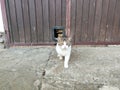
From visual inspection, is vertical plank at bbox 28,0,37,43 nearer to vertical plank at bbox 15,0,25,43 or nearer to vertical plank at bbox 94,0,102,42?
vertical plank at bbox 15,0,25,43

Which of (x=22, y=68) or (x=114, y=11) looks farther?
(x=114, y=11)

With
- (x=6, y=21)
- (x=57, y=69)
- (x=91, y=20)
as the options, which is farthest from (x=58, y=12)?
(x=57, y=69)

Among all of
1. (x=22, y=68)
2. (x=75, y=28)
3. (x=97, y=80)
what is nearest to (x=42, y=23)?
(x=75, y=28)

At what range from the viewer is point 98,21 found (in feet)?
8.34

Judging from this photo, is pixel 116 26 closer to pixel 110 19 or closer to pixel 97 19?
pixel 110 19

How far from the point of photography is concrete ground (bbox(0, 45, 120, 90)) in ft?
5.65

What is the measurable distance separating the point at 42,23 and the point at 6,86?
1239 millimetres

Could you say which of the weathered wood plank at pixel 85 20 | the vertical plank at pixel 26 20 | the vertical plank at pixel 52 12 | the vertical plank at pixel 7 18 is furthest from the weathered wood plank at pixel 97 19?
the vertical plank at pixel 7 18

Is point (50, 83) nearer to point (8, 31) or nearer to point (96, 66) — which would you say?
point (96, 66)

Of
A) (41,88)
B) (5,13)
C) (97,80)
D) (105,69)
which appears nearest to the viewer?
(41,88)

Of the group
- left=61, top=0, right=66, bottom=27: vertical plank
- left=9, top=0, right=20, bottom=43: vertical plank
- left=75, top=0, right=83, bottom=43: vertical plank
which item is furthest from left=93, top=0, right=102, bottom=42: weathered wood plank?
left=9, top=0, right=20, bottom=43: vertical plank

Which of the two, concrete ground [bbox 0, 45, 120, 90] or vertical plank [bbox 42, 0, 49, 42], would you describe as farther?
vertical plank [bbox 42, 0, 49, 42]

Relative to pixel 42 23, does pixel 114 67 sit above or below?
below

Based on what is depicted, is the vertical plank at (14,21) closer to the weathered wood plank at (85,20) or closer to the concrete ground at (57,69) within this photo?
the concrete ground at (57,69)
